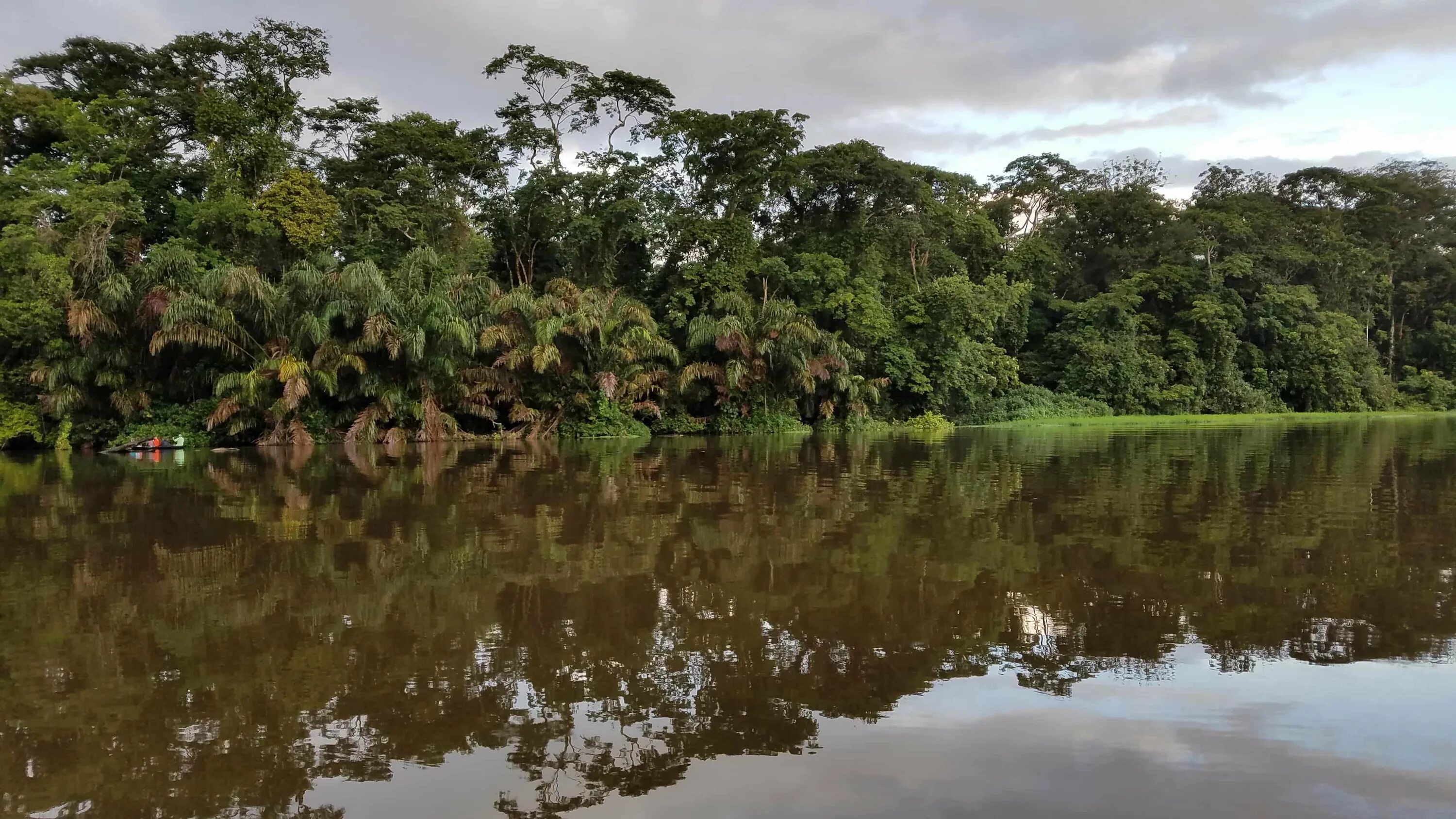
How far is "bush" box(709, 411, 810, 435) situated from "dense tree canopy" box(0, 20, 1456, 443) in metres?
0.12

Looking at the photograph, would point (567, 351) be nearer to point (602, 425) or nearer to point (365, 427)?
point (602, 425)

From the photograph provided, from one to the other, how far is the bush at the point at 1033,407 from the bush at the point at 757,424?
349 inches

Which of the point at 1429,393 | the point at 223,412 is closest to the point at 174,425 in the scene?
the point at 223,412

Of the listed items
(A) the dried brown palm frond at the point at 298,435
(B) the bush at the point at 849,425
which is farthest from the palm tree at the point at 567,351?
(B) the bush at the point at 849,425

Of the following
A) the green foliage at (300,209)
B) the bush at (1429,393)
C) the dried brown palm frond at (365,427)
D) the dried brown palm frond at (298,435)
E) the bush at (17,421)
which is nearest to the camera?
the bush at (17,421)

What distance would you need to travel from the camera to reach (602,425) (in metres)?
23.2

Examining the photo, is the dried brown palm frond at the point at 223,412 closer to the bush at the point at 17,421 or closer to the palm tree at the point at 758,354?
the bush at the point at 17,421

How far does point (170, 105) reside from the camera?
955 inches

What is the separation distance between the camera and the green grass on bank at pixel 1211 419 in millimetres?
29906

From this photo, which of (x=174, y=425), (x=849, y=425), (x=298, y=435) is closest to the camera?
(x=298, y=435)

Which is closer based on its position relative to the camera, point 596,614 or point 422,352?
point 596,614

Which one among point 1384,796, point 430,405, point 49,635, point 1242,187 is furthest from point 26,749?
point 1242,187

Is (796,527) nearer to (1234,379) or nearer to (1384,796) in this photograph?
(1384,796)

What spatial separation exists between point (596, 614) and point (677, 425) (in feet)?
64.9
